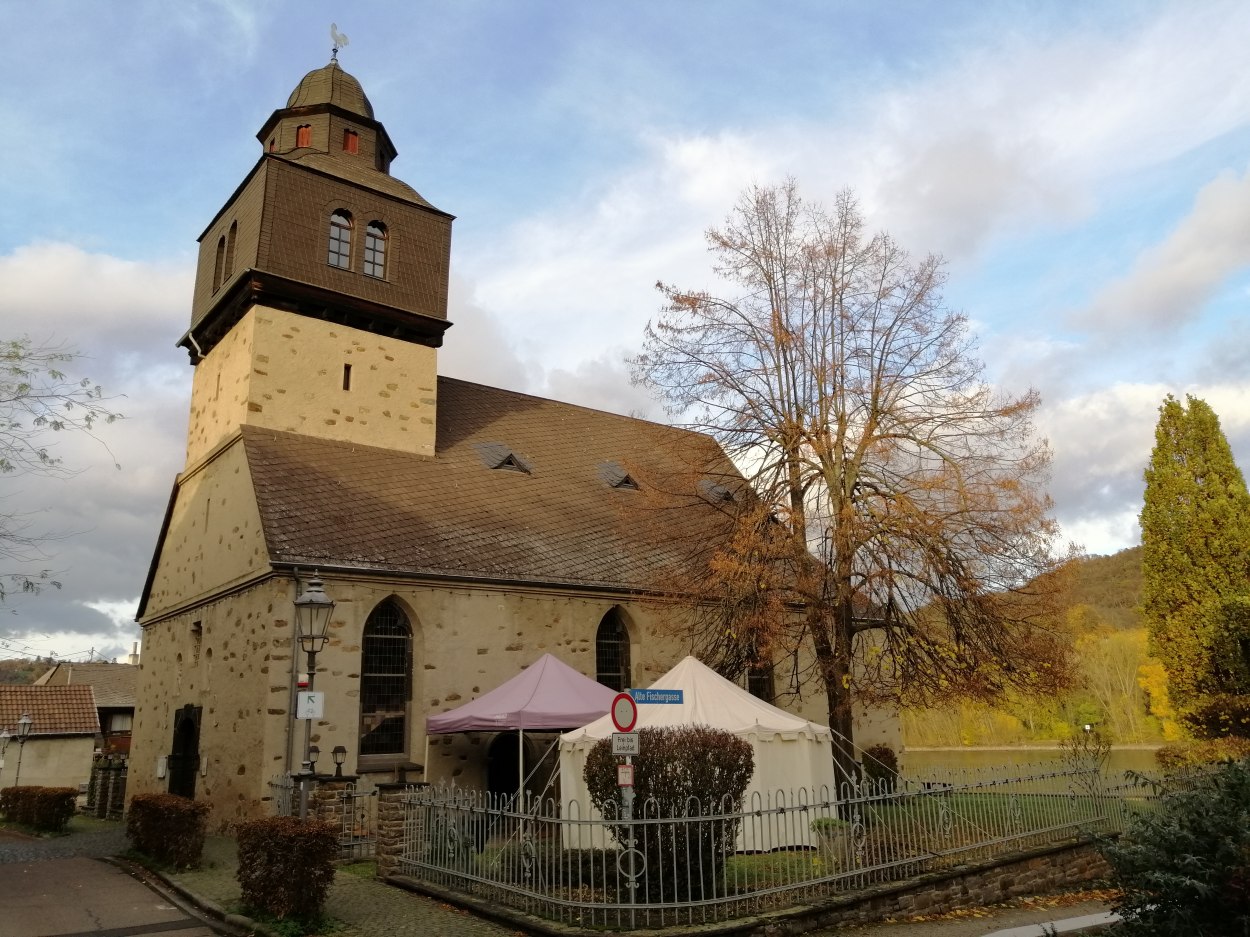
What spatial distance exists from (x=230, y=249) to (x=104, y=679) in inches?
1560

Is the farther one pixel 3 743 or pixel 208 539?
pixel 3 743

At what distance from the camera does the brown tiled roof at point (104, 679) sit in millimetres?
46844

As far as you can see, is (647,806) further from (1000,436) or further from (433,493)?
(433,493)

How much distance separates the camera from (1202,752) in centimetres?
1585

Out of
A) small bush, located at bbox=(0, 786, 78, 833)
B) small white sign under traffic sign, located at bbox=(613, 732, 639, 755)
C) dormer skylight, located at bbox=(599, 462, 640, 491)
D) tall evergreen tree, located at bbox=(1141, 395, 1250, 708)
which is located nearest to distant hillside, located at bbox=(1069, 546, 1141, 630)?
tall evergreen tree, located at bbox=(1141, 395, 1250, 708)

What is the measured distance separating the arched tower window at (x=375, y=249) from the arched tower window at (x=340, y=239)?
0.41m

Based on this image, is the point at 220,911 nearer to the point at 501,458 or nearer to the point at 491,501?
the point at 491,501

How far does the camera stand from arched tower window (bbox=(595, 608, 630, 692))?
1816cm

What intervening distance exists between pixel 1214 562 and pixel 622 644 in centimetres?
1164

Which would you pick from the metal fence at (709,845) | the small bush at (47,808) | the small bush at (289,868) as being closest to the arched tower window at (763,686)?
the metal fence at (709,845)

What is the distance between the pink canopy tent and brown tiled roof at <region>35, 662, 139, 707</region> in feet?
129

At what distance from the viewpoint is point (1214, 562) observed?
17234 millimetres

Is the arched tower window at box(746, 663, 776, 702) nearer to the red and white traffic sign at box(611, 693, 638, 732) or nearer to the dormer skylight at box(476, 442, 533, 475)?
the dormer skylight at box(476, 442, 533, 475)

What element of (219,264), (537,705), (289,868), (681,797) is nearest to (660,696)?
(681,797)
